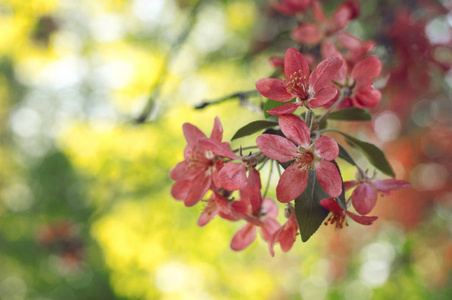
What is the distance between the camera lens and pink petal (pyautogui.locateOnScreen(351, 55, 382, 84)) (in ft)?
1.75

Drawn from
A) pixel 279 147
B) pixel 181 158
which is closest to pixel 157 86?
pixel 279 147

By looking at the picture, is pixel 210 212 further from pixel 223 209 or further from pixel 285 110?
pixel 285 110

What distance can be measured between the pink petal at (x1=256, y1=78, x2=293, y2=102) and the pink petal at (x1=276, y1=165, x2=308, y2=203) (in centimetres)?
9

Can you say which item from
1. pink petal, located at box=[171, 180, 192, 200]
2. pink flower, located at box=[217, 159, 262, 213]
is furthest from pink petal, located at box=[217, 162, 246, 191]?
pink petal, located at box=[171, 180, 192, 200]

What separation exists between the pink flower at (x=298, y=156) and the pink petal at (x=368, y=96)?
0.17m

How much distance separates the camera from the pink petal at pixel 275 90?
1.49 ft

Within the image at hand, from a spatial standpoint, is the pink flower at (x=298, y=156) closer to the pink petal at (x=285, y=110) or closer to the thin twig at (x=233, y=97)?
the pink petal at (x=285, y=110)

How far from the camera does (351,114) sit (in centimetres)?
54

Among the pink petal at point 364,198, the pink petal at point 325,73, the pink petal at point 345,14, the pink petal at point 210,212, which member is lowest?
the pink petal at point 364,198

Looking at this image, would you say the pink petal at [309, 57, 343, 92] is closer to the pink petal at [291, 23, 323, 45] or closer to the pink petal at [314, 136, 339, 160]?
the pink petal at [314, 136, 339, 160]

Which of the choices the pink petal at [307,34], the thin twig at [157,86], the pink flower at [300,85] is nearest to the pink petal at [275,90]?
the pink flower at [300,85]

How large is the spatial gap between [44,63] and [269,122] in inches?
97.3

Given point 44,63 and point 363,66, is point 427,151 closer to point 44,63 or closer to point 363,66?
point 363,66

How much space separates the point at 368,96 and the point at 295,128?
0.61ft
